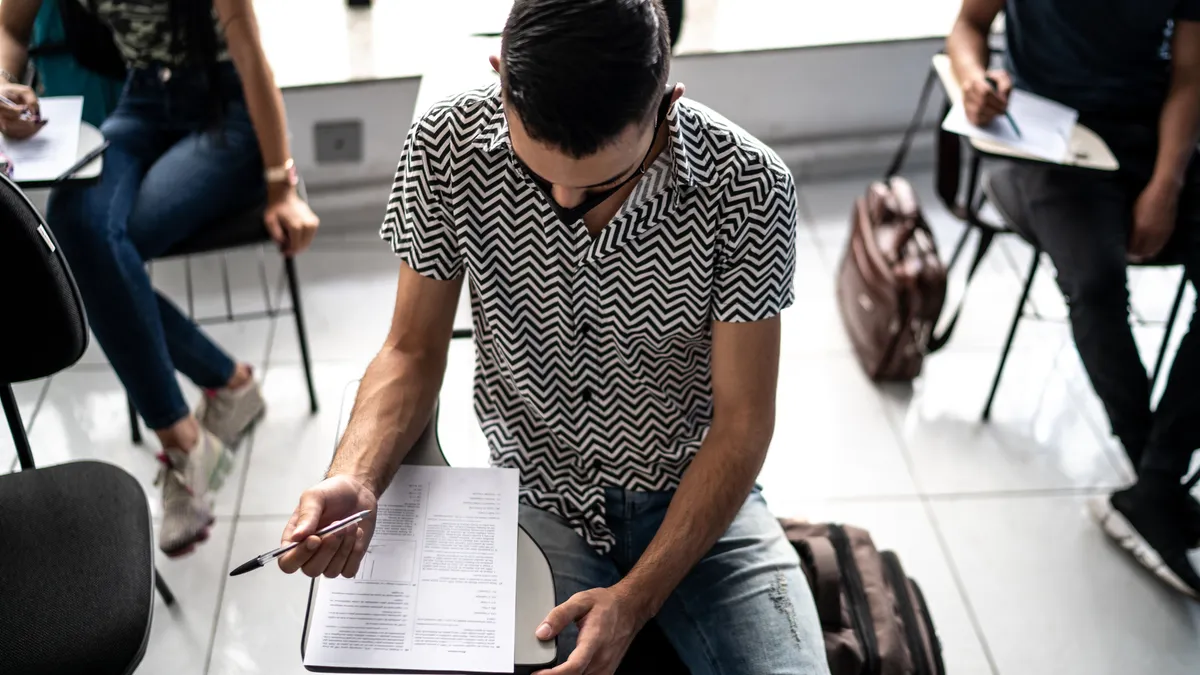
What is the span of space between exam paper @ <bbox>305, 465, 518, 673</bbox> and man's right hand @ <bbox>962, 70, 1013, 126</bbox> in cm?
119

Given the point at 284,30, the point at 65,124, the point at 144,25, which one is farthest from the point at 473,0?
the point at 65,124

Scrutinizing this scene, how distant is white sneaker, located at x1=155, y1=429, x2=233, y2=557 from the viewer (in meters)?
1.83

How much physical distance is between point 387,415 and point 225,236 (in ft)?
2.72

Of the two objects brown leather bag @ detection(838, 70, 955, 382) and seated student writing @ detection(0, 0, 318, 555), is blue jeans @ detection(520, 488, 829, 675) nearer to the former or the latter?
seated student writing @ detection(0, 0, 318, 555)

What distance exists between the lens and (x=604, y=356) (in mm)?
1228

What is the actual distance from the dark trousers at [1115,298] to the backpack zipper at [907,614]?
66cm

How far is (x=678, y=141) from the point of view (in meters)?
1.09

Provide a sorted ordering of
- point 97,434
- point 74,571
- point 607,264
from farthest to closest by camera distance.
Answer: point 97,434
point 74,571
point 607,264

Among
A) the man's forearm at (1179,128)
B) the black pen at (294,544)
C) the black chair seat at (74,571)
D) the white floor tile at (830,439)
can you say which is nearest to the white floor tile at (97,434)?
the black chair seat at (74,571)

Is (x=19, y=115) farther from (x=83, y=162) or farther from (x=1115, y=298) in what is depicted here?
(x=1115, y=298)

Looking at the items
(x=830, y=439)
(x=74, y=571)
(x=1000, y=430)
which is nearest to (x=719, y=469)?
(x=74, y=571)

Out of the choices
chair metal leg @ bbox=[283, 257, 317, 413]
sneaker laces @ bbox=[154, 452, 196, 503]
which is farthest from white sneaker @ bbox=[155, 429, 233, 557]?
chair metal leg @ bbox=[283, 257, 317, 413]

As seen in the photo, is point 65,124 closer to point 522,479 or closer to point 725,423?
point 522,479

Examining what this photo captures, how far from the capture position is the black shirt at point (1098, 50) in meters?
1.89
